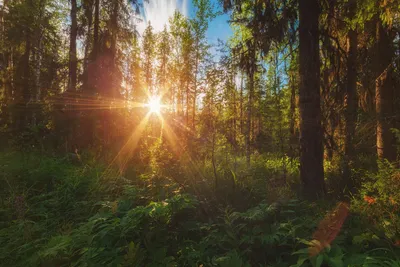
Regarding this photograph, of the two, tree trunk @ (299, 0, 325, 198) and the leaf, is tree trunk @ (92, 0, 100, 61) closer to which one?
tree trunk @ (299, 0, 325, 198)

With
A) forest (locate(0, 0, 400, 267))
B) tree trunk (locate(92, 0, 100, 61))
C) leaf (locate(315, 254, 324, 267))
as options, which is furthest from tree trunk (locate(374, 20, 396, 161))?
tree trunk (locate(92, 0, 100, 61))

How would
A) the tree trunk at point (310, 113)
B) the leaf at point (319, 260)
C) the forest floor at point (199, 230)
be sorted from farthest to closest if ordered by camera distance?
the tree trunk at point (310, 113)
the forest floor at point (199, 230)
the leaf at point (319, 260)

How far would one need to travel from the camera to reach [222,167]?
6676mm

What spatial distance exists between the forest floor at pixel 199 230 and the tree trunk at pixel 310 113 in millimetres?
641

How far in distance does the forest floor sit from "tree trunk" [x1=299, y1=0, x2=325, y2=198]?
2.10ft

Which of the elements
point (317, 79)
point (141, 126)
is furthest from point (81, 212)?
point (141, 126)

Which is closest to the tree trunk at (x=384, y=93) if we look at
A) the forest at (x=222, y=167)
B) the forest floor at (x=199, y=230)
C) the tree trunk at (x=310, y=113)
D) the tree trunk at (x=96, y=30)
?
the forest at (x=222, y=167)

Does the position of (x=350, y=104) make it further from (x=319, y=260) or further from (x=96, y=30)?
(x=96, y=30)

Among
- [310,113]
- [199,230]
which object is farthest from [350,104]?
[199,230]

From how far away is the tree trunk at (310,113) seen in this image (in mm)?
4977

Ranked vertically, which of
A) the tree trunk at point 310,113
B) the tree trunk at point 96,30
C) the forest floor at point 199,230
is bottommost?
the forest floor at point 199,230

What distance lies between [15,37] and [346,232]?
2001 cm

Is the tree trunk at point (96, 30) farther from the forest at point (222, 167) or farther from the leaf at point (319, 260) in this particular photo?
the leaf at point (319, 260)

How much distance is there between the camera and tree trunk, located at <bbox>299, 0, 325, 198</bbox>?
16.3 ft
